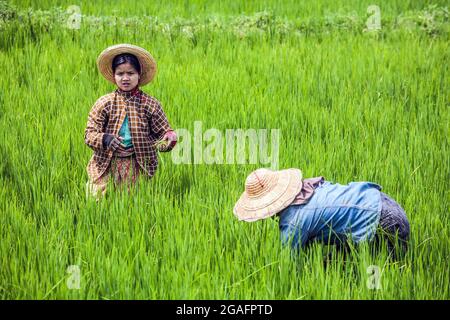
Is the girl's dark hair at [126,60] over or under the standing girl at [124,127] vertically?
over

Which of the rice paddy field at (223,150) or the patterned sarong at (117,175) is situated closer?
the rice paddy field at (223,150)

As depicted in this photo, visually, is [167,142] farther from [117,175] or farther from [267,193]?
[267,193]

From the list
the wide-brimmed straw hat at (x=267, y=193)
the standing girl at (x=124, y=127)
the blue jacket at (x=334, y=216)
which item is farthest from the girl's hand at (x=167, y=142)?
the blue jacket at (x=334, y=216)

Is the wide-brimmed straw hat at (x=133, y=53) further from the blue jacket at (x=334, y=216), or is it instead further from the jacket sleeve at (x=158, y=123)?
the blue jacket at (x=334, y=216)

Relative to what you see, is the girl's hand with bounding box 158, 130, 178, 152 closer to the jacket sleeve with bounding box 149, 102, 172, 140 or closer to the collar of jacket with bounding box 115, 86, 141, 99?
the jacket sleeve with bounding box 149, 102, 172, 140

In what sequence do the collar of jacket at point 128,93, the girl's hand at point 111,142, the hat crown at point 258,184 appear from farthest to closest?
the collar of jacket at point 128,93 → the girl's hand at point 111,142 → the hat crown at point 258,184

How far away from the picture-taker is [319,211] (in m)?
2.25

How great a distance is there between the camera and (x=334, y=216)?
227 cm

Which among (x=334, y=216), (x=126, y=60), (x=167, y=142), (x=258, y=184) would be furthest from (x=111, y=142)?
(x=334, y=216)

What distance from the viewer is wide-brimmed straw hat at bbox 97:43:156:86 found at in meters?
2.71

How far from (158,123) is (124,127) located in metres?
0.17

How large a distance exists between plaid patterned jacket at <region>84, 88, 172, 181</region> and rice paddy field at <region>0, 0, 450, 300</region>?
142 mm

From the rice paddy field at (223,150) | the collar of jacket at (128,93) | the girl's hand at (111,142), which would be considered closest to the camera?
the rice paddy field at (223,150)

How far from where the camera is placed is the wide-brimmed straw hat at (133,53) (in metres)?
2.71
